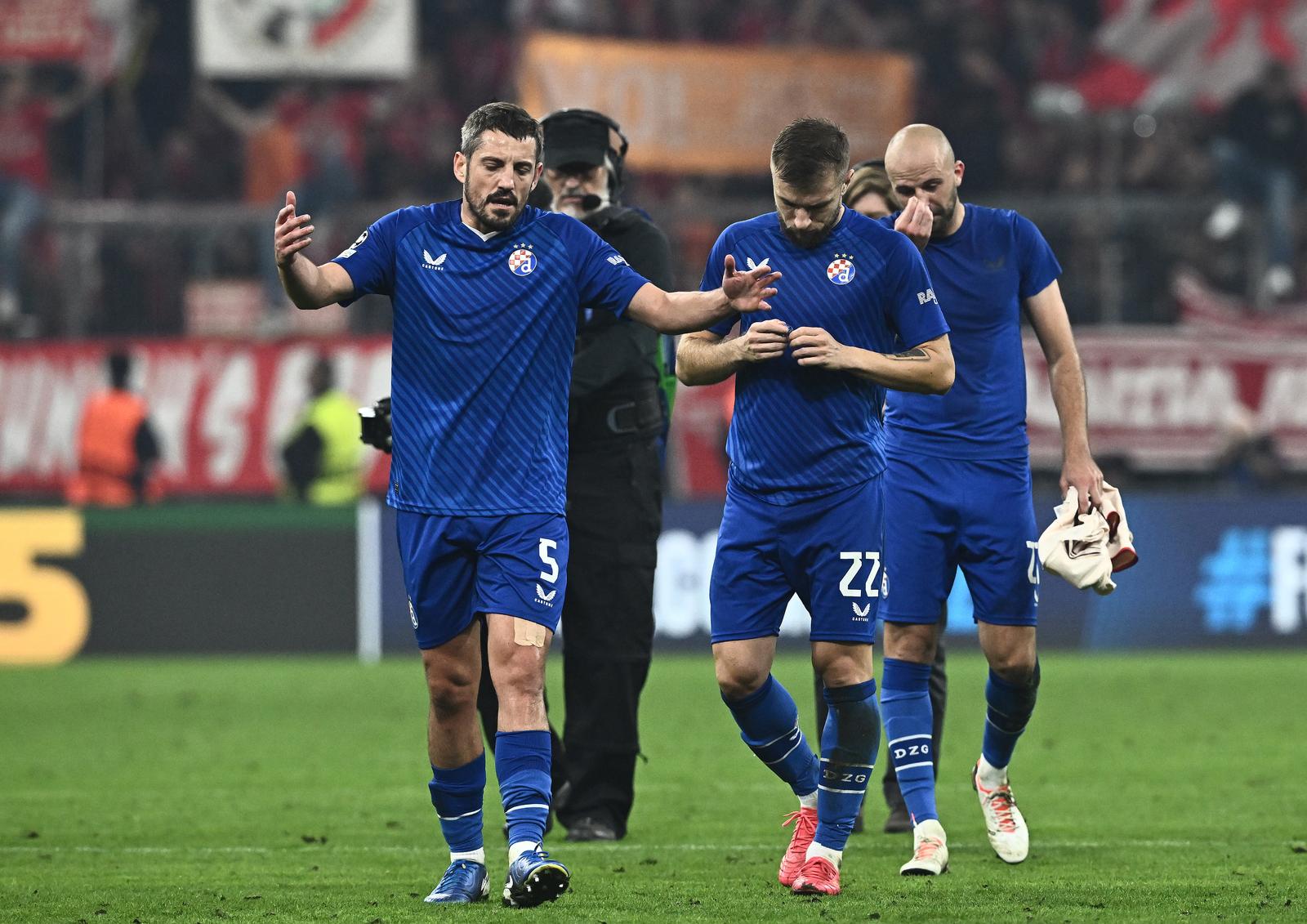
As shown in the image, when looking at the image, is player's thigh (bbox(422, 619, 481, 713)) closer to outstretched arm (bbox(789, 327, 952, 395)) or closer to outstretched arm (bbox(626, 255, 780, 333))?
outstretched arm (bbox(626, 255, 780, 333))

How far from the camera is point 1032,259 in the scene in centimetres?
747

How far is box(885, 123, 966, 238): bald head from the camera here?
7.21 meters

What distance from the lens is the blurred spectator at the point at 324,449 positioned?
1802 centimetres

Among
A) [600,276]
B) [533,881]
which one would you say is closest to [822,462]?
[600,276]

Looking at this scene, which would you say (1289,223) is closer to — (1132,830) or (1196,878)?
(1132,830)

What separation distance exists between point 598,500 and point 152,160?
47.0ft

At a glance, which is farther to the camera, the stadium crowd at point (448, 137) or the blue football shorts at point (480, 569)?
the stadium crowd at point (448, 137)

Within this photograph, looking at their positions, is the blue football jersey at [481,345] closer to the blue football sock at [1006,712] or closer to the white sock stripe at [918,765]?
the white sock stripe at [918,765]

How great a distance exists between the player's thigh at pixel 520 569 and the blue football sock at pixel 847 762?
945mm

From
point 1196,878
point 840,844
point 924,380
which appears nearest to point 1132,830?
point 1196,878

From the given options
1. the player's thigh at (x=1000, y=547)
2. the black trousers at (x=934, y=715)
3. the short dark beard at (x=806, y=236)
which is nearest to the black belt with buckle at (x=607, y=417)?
the black trousers at (x=934, y=715)

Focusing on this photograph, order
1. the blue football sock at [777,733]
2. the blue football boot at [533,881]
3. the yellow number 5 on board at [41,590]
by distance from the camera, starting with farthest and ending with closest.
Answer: the yellow number 5 on board at [41,590]
the blue football sock at [777,733]
the blue football boot at [533,881]

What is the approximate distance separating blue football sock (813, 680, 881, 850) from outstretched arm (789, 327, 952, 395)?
921mm

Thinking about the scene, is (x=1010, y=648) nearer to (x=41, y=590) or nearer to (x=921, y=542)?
(x=921, y=542)
